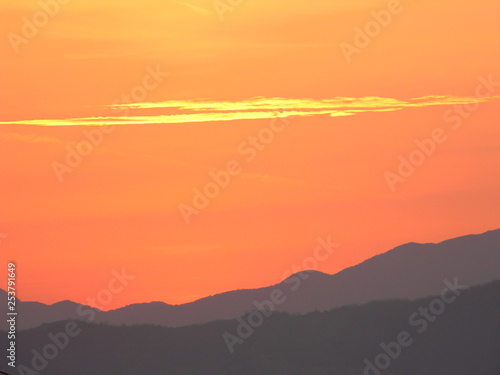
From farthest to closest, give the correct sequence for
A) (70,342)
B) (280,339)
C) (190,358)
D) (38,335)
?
(280,339), (70,342), (190,358), (38,335)

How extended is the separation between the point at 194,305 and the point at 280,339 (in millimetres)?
28374

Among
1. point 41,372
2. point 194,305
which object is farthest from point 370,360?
point 41,372

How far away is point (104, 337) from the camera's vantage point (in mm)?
188750

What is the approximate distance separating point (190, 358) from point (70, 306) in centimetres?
2766

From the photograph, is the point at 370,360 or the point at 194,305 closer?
the point at 194,305

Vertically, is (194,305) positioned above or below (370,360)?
above

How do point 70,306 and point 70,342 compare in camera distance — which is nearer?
point 70,306

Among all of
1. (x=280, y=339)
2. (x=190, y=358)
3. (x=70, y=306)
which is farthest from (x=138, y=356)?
(x=280, y=339)

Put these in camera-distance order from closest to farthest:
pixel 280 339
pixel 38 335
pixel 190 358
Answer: pixel 38 335
pixel 190 358
pixel 280 339

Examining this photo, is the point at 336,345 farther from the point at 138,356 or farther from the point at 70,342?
the point at 70,342

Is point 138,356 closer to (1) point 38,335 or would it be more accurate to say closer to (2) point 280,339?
(1) point 38,335

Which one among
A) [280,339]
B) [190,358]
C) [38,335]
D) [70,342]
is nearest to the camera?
[38,335]

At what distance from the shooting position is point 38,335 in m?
158

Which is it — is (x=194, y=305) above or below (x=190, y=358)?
above
